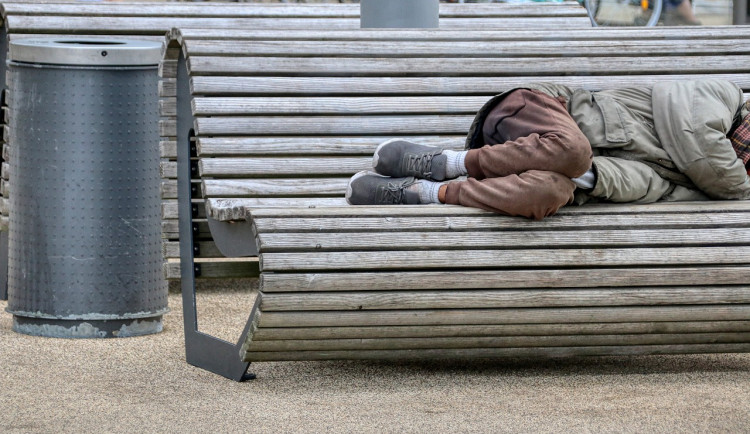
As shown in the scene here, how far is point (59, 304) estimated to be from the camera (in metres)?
5.00

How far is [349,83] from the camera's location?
495cm

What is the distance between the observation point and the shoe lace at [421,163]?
436 centimetres

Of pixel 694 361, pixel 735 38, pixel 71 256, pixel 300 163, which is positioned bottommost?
pixel 694 361

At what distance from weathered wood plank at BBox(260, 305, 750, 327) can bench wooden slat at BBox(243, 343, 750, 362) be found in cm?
13

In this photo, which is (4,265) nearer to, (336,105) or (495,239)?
(336,105)

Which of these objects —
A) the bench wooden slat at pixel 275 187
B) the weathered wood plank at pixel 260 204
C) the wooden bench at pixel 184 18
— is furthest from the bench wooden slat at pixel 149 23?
the weathered wood plank at pixel 260 204

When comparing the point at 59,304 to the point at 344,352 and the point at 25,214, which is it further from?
the point at 344,352

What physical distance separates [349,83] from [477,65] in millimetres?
534

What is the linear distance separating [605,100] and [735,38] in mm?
1116

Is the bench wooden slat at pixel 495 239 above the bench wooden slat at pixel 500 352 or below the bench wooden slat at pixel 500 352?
above

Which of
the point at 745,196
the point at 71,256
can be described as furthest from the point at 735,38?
the point at 71,256

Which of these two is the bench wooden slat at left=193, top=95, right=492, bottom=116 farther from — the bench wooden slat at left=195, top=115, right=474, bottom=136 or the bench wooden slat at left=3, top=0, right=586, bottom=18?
the bench wooden slat at left=3, top=0, right=586, bottom=18

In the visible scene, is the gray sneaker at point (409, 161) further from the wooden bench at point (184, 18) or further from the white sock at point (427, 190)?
the wooden bench at point (184, 18)

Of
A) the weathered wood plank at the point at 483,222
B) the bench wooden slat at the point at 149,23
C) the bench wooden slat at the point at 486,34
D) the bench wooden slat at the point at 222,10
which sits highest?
the bench wooden slat at the point at 222,10
